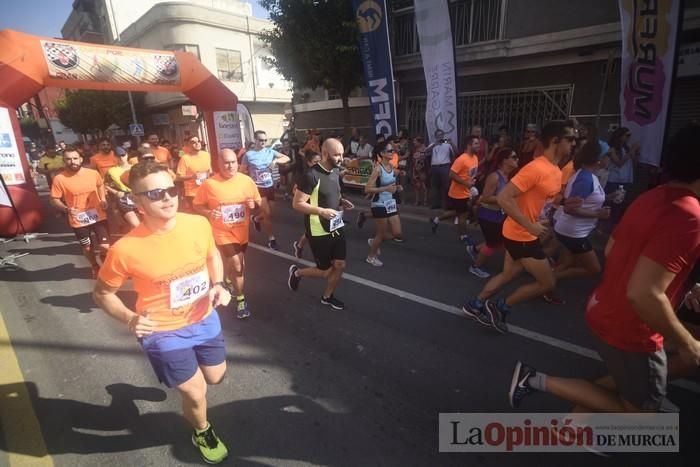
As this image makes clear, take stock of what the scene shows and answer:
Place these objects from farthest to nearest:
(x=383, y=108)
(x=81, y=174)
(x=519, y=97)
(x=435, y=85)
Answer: (x=519, y=97) < (x=383, y=108) < (x=435, y=85) < (x=81, y=174)

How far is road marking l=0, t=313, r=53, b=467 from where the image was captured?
2.34m

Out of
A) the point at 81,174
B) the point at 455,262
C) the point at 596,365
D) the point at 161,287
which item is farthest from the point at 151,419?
the point at 455,262

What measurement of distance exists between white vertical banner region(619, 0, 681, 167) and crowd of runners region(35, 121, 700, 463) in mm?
1665

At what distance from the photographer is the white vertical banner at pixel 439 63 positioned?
8.94 metres

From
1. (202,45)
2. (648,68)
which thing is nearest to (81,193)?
(648,68)

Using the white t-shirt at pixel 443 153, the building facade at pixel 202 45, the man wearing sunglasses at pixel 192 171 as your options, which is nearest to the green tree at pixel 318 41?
the white t-shirt at pixel 443 153

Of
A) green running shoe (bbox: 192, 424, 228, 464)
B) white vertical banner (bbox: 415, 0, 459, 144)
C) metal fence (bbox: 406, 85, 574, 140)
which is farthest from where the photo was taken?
metal fence (bbox: 406, 85, 574, 140)

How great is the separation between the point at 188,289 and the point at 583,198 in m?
3.88

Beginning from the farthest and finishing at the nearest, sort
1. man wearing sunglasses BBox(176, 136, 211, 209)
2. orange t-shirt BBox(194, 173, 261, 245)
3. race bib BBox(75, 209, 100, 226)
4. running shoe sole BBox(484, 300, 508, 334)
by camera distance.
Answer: man wearing sunglasses BBox(176, 136, 211, 209)
race bib BBox(75, 209, 100, 226)
orange t-shirt BBox(194, 173, 261, 245)
running shoe sole BBox(484, 300, 508, 334)

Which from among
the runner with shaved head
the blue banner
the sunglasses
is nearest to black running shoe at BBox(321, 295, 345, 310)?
the runner with shaved head

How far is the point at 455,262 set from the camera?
221 inches

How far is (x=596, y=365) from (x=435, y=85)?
8033 millimetres

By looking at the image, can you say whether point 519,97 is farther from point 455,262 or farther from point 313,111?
point 313,111

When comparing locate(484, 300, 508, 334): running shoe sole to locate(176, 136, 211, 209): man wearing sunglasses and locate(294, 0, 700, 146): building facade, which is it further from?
locate(294, 0, 700, 146): building facade
